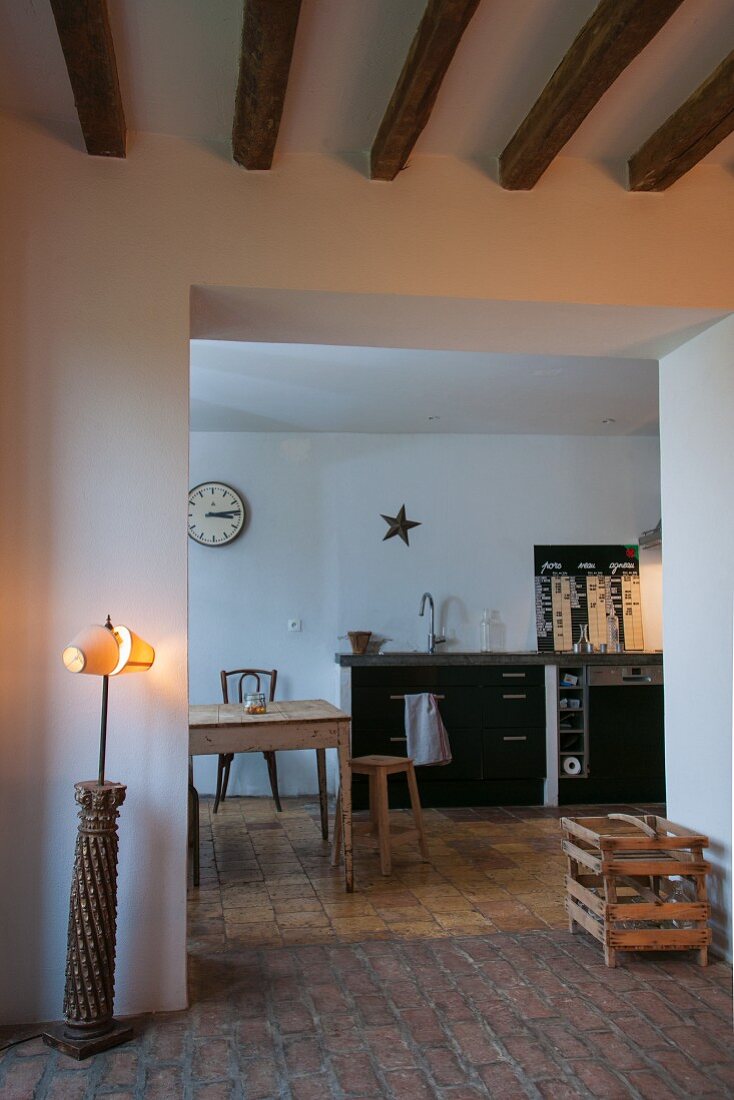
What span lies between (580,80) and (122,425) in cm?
176

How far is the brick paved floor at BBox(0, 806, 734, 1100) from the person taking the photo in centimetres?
250

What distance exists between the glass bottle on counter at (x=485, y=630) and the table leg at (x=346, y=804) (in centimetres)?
264

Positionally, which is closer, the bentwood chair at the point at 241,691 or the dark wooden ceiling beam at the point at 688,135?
the dark wooden ceiling beam at the point at 688,135

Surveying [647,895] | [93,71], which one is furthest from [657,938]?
[93,71]

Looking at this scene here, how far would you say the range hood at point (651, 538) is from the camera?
6805 millimetres

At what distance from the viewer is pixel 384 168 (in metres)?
3.23

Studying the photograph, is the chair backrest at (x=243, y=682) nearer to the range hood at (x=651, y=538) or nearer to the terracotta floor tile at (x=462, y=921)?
the terracotta floor tile at (x=462, y=921)

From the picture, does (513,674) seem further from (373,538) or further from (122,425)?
(122,425)

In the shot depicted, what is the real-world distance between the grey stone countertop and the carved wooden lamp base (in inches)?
134

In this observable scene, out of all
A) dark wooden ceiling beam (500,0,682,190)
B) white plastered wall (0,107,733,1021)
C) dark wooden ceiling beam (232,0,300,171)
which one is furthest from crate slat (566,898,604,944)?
dark wooden ceiling beam (232,0,300,171)

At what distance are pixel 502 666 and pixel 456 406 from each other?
1779 mm

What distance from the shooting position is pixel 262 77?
8.72 feet

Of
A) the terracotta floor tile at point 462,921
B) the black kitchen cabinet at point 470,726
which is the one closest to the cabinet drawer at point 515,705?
the black kitchen cabinet at point 470,726

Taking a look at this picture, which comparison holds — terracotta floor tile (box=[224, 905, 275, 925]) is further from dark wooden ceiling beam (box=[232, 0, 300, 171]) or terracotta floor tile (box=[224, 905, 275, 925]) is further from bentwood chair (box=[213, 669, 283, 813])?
dark wooden ceiling beam (box=[232, 0, 300, 171])
